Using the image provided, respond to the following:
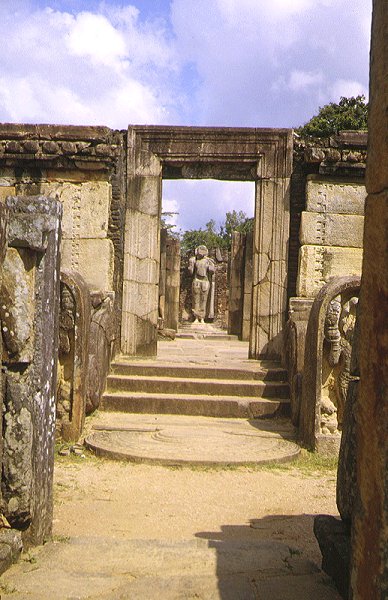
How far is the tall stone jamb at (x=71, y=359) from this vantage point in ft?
20.6

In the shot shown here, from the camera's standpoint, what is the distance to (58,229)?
11.4 ft

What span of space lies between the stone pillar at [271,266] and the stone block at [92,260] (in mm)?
1945

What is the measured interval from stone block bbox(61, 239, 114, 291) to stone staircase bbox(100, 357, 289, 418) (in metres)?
1.07

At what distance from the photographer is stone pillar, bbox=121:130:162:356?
8.73m

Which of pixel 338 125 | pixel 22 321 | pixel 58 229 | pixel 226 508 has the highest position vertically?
pixel 338 125

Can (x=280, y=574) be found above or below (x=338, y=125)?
below

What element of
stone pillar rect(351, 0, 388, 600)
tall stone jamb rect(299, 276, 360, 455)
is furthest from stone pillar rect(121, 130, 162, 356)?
stone pillar rect(351, 0, 388, 600)

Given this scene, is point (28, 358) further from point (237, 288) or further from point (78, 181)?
point (237, 288)

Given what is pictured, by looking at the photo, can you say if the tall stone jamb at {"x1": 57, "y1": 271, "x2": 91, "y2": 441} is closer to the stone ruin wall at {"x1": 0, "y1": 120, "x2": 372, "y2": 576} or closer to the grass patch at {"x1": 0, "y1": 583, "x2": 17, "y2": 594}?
the stone ruin wall at {"x1": 0, "y1": 120, "x2": 372, "y2": 576}

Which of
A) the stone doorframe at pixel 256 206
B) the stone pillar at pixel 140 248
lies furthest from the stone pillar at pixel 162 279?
the stone doorframe at pixel 256 206

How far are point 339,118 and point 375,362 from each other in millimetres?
19852

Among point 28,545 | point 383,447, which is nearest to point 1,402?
point 28,545

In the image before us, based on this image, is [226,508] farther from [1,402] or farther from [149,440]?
[1,402]

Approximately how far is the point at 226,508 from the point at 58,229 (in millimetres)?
2333
